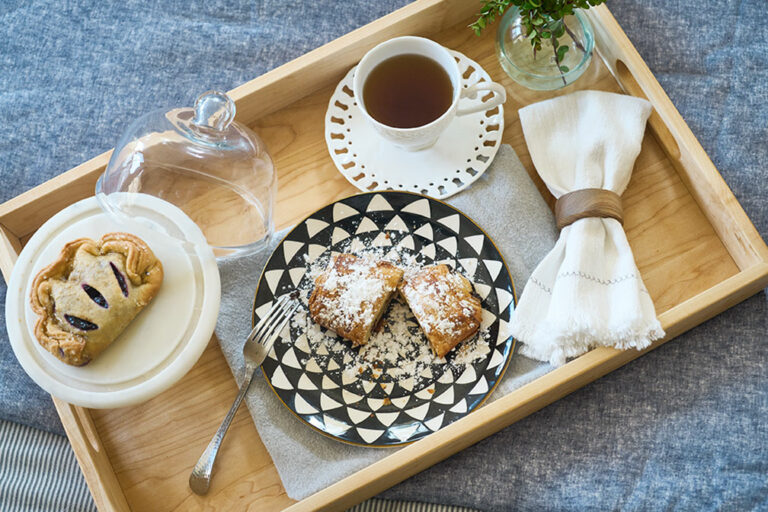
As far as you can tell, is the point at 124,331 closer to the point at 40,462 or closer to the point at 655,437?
the point at 40,462

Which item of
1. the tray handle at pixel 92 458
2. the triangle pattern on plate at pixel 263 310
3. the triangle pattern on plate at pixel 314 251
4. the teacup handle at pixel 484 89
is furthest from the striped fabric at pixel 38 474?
the teacup handle at pixel 484 89

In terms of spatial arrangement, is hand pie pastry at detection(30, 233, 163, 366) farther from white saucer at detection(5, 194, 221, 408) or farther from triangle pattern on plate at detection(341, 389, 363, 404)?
triangle pattern on plate at detection(341, 389, 363, 404)

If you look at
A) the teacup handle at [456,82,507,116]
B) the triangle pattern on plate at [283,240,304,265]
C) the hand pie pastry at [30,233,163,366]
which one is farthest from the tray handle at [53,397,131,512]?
the teacup handle at [456,82,507,116]

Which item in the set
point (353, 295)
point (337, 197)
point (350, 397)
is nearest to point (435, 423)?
point (350, 397)

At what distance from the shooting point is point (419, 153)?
4.10 feet

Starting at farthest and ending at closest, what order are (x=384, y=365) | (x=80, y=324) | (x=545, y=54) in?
(x=545, y=54) → (x=384, y=365) → (x=80, y=324)

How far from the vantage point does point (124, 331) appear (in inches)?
43.2

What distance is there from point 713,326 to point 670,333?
14cm

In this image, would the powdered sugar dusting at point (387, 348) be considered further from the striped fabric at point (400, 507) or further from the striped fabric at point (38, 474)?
the striped fabric at point (38, 474)

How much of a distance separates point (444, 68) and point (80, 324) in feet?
2.47

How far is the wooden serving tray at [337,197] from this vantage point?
1089 millimetres

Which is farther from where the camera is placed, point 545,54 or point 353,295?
point 545,54

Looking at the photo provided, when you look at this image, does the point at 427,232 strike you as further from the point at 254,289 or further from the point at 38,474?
the point at 38,474

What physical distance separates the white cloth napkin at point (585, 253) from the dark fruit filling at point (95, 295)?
680mm
